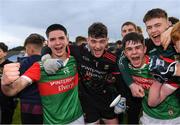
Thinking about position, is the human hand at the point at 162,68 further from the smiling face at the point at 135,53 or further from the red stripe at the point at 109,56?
the red stripe at the point at 109,56

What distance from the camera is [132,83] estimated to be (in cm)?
493

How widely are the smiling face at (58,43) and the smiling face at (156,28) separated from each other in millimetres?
1278

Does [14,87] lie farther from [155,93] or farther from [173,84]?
[173,84]

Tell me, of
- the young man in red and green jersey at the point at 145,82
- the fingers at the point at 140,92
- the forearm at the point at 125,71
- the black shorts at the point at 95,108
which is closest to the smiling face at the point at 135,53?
the young man in red and green jersey at the point at 145,82

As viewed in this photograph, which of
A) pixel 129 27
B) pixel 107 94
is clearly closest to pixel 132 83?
pixel 107 94

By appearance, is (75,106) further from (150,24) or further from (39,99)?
(150,24)

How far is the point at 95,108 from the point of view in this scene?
18.0 feet

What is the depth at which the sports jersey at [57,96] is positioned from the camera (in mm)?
4754

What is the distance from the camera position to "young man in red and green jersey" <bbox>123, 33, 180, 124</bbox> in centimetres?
470

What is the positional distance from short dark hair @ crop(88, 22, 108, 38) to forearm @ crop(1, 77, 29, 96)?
1466 millimetres

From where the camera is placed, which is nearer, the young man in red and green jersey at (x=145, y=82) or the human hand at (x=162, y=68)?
the human hand at (x=162, y=68)

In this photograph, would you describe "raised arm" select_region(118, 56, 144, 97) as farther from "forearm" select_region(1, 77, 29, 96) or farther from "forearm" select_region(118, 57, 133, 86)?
"forearm" select_region(1, 77, 29, 96)

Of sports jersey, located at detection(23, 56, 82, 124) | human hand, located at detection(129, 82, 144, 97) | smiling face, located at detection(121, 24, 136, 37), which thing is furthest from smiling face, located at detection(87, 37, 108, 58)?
smiling face, located at detection(121, 24, 136, 37)

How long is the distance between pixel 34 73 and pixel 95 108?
4.23ft
